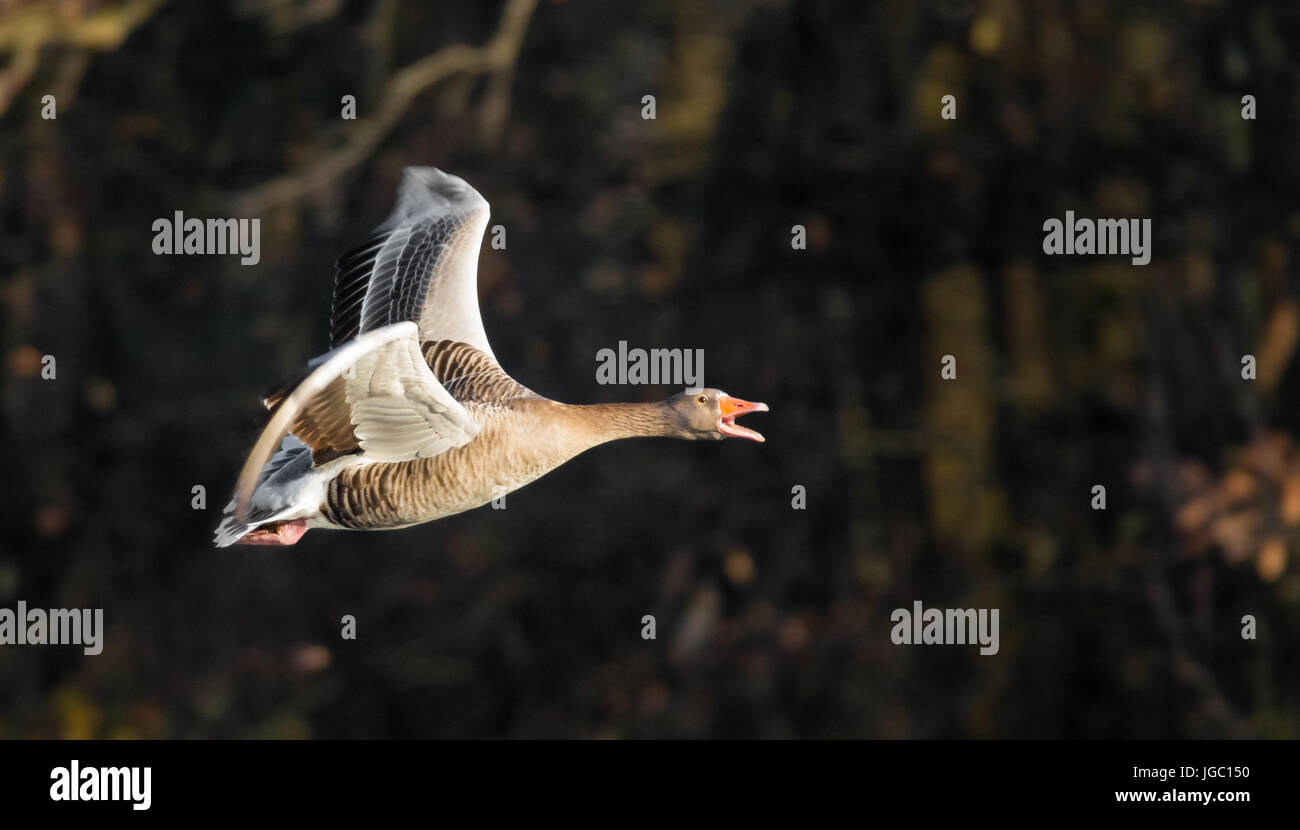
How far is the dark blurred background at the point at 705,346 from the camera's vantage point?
6160 mm

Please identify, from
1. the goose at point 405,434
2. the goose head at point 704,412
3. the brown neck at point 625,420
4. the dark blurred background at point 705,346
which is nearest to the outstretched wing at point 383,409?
the goose at point 405,434

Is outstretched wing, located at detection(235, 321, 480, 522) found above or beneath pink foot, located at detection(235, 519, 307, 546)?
above

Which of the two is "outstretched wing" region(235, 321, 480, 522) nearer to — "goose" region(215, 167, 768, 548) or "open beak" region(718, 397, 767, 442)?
"goose" region(215, 167, 768, 548)

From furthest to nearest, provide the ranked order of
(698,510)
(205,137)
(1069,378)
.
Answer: (205,137) < (698,510) < (1069,378)

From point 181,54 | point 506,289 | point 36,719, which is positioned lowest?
point 36,719

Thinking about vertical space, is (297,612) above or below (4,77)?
below

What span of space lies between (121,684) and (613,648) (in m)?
2.46

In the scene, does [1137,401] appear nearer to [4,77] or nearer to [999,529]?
[999,529]

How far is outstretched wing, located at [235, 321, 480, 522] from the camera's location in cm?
288

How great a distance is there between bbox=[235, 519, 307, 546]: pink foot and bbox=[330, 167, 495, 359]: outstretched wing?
550mm

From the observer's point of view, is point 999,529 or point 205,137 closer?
point 999,529

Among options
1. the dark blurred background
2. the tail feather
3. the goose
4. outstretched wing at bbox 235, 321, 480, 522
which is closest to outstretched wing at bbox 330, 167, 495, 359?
the goose

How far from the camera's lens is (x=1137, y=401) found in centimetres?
635

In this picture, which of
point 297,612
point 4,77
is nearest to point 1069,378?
point 297,612
